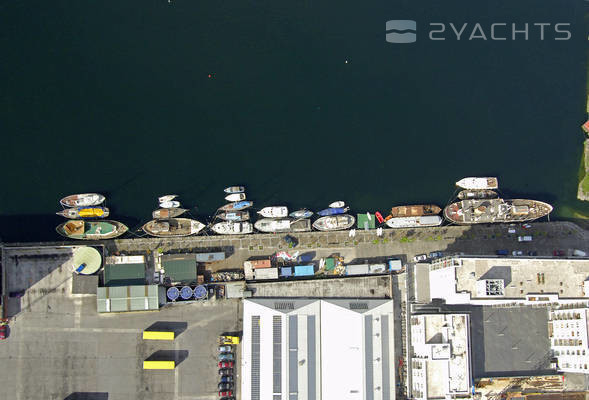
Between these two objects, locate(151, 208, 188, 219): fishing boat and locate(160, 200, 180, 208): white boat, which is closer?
locate(151, 208, 188, 219): fishing boat

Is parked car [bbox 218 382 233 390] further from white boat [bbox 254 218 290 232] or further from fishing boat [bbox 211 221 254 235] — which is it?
white boat [bbox 254 218 290 232]

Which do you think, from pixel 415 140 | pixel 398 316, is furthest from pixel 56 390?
pixel 415 140

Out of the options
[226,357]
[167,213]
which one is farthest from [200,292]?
[167,213]

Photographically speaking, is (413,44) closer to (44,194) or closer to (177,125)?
(177,125)

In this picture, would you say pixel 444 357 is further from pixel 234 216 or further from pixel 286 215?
pixel 234 216

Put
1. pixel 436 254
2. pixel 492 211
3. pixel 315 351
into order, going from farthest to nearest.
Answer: pixel 492 211 → pixel 436 254 → pixel 315 351

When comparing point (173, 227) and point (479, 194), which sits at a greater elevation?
point (479, 194)

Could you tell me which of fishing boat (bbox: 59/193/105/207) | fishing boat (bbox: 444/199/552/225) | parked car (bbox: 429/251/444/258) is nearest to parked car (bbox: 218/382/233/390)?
fishing boat (bbox: 59/193/105/207)
